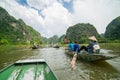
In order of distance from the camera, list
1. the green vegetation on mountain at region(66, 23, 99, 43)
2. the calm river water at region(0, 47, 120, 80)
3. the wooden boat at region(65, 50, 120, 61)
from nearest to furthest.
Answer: the calm river water at region(0, 47, 120, 80) → the wooden boat at region(65, 50, 120, 61) → the green vegetation on mountain at region(66, 23, 99, 43)

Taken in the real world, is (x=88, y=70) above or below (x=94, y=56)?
below

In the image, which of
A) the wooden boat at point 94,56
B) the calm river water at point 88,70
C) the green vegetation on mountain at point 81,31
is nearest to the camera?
the calm river water at point 88,70

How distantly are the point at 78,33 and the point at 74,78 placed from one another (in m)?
96.6

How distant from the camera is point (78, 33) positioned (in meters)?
101

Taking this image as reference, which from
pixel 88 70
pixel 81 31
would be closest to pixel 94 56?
pixel 88 70

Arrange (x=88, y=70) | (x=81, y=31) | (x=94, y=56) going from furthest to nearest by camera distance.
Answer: (x=81, y=31) < (x=94, y=56) < (x=88, y=70)

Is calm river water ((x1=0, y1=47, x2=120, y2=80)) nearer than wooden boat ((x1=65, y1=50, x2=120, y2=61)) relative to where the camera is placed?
Yes

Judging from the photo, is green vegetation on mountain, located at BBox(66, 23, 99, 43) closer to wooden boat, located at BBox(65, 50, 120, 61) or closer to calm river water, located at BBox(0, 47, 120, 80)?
wooden boat, located at BBox(65, 50, 120, 61)

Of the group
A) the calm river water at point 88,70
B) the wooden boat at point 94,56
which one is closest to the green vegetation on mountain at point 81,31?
the wooden boat at point 94,56

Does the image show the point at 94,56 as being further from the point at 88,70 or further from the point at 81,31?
the point at 81,31

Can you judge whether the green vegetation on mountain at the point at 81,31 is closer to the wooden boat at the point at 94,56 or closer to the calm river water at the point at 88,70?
the wooden boat at the point at 94,56

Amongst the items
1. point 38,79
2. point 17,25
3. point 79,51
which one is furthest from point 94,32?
point 38,79

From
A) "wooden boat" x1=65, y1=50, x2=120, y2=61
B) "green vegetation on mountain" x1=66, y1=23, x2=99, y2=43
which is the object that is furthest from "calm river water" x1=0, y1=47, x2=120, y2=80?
"green vegetation on mountain" x1=66, y1=23, x2=99, y2=43

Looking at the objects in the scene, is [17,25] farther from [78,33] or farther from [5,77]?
[5,77]
